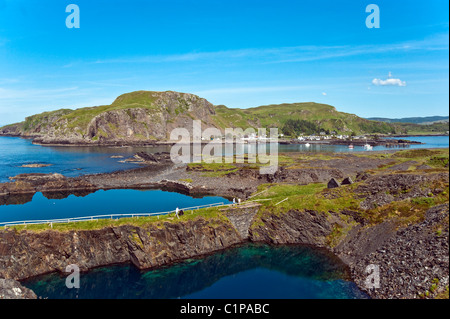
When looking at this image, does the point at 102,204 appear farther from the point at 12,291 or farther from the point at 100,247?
the point at 12,291

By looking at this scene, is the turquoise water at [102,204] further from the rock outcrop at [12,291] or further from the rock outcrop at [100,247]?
the rock outcrop at [12,291]

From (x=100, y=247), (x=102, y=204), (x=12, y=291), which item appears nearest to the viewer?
(x=12, y=291)

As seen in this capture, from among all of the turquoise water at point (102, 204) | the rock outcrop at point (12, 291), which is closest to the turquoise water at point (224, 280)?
the rock outcrop at point (12, 291)

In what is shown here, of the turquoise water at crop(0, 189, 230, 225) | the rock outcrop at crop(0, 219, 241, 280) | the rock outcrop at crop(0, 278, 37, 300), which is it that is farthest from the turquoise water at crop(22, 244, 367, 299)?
the turquoise water at crop(0, 189, 230, 225)

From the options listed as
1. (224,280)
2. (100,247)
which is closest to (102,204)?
(100,247)

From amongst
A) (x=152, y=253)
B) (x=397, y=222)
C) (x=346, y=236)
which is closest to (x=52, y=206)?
(x=152, y=253)

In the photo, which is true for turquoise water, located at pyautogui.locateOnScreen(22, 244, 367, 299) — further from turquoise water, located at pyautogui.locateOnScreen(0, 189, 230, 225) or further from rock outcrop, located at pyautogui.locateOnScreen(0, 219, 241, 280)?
turquoise water, located at pyautogui.locateOnScreen(0, 189, 230, 225)
